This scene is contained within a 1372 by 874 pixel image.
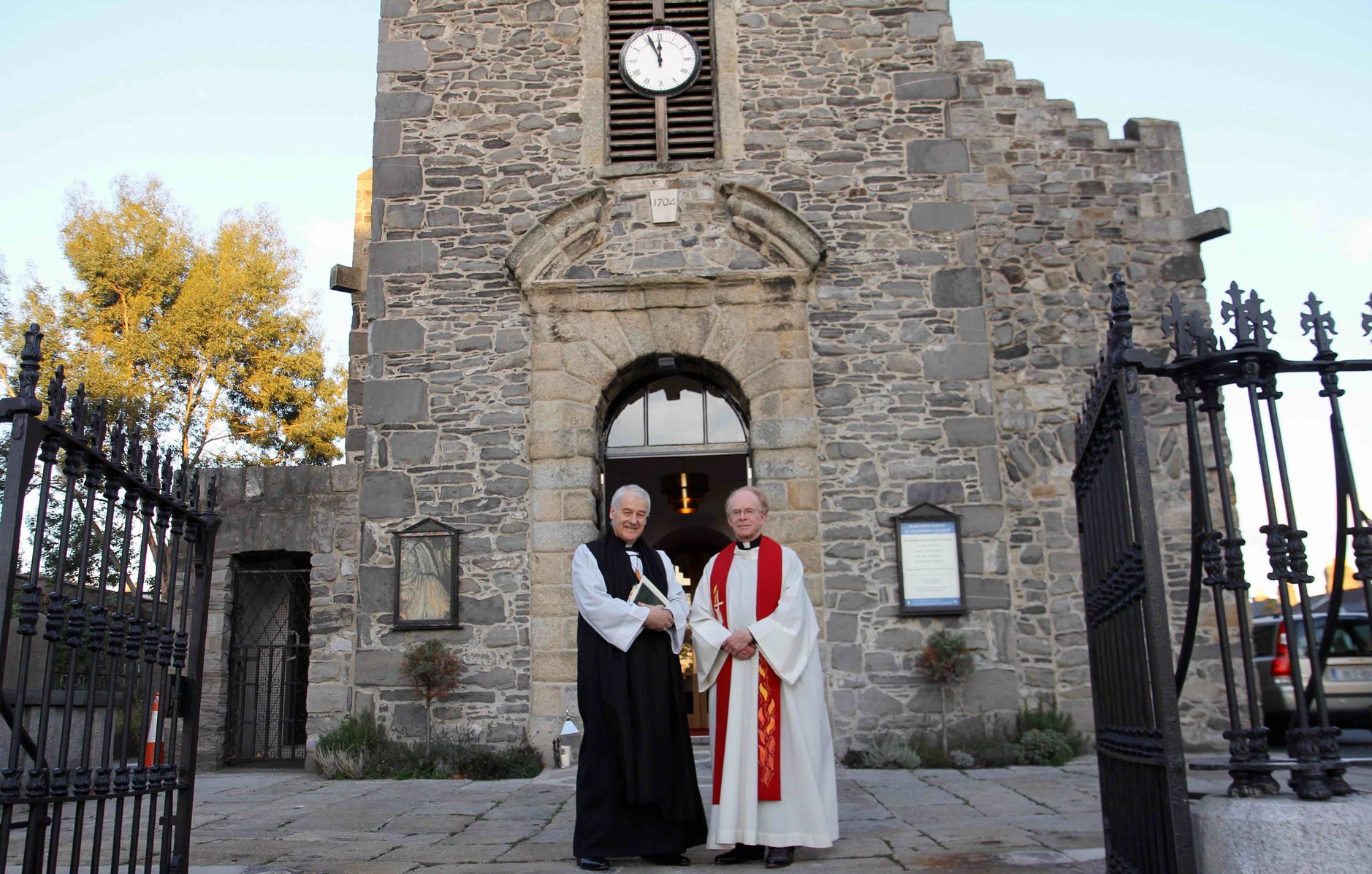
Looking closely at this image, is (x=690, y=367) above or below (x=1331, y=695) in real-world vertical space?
above

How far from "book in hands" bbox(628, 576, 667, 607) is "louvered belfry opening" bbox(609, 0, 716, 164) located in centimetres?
607

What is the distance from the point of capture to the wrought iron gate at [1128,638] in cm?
308

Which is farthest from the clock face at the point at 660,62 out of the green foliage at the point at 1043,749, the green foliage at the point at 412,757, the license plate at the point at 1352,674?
the license plate at the point at 1352,674

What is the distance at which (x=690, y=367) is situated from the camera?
1009cm

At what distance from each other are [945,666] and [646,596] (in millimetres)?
Answer: 4426

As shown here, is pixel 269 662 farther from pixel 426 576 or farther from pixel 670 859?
pixel 670 859

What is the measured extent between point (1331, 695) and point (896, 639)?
4.20 m

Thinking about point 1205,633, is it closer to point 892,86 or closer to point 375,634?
point 892,86

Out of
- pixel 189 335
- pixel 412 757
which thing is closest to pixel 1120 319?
pixel 412 757

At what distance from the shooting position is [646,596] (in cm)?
524

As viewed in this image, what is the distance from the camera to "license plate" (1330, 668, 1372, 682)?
391 inches

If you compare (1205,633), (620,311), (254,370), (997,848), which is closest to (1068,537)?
(1205,633)

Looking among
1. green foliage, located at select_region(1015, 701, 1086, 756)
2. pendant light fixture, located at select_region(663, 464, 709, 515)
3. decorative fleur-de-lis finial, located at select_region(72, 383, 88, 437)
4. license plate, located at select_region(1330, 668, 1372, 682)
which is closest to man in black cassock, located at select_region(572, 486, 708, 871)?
decorative fleur-de-lis finial, located at select_region(72, 383, 88, 437)

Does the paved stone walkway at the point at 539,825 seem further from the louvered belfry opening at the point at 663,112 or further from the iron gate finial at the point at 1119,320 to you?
the louvered belfry opening at the point at 663,112
